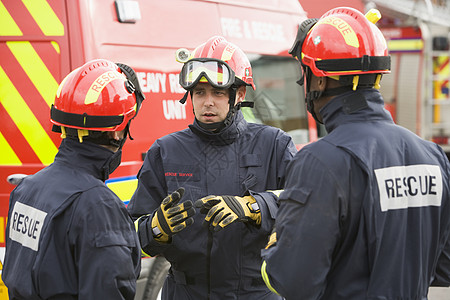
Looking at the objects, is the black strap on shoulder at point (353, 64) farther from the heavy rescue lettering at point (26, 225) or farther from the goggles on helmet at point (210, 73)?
the heavy rescue lettering at point (26, 225)

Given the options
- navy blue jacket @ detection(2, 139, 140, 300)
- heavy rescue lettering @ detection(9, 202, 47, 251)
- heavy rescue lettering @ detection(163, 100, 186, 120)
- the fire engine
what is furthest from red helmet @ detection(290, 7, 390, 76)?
heavy rescue lettering @ detection(163, 100, 186, 120)

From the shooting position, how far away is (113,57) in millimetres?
4215

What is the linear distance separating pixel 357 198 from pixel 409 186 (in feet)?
0.67

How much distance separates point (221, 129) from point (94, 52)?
4.48 feet

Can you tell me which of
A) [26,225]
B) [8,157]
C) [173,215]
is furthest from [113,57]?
[26,225]

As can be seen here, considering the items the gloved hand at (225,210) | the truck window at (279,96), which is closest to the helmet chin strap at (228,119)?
the gloved hand at (225,210)

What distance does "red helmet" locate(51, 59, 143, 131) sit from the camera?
2.41 metres

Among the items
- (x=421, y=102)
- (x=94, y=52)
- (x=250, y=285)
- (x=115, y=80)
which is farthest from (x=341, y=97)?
(x=421, y=102)

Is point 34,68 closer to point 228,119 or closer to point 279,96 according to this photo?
point 228,119

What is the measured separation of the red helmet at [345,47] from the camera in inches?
90.5

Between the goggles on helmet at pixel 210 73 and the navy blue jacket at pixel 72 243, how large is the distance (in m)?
0.89

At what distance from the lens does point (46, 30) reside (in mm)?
4039

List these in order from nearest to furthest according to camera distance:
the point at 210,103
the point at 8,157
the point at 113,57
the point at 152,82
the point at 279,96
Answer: the point at 210,103 < the point at 8,157 < the point at 113,57 < the point at 152,82 < the point at 279,96

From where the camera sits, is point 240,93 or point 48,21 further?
point 48,21
